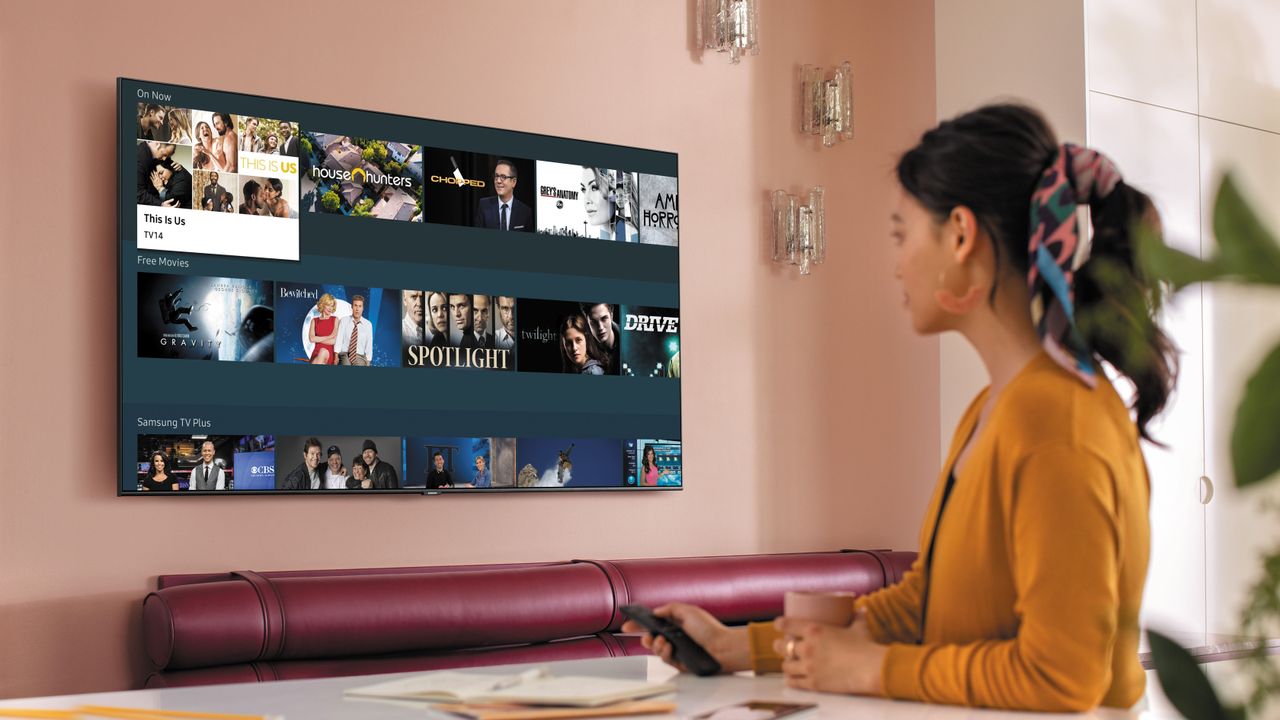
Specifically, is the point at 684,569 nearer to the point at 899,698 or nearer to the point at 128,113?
the point at 128,113

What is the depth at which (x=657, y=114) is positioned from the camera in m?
3.95

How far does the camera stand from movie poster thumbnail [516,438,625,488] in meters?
3.59

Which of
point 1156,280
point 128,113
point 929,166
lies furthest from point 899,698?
point 128,113

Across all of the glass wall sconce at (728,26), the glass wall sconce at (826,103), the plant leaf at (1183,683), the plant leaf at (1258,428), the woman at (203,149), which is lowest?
the plant leaf at (1183,683)

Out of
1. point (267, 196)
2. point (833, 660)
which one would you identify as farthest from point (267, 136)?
point (833, 660)

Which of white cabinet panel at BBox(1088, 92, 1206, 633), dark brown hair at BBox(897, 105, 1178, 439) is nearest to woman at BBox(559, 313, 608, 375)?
white cabinet panel at BBox(1088, 92, 1206, 633)

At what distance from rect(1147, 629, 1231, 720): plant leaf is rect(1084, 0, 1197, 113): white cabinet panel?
4.11 meters

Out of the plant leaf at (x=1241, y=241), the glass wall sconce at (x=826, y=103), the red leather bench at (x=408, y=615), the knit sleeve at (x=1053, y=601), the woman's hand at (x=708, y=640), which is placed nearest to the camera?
the plant leaf at (x=1241, y=241)

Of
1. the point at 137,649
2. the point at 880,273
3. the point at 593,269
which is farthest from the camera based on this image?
the point at 880,273

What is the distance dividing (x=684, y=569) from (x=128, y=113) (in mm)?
1910

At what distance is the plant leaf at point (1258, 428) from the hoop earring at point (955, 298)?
45.5 inches

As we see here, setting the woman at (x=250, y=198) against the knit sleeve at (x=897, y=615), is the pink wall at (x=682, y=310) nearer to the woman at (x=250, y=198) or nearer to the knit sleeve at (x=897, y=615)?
the woman at (x=250, y=198)

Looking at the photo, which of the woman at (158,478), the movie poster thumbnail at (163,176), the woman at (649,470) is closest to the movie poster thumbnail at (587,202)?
the woman at (649,470)

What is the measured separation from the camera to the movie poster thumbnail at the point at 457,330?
3430 millimetres
